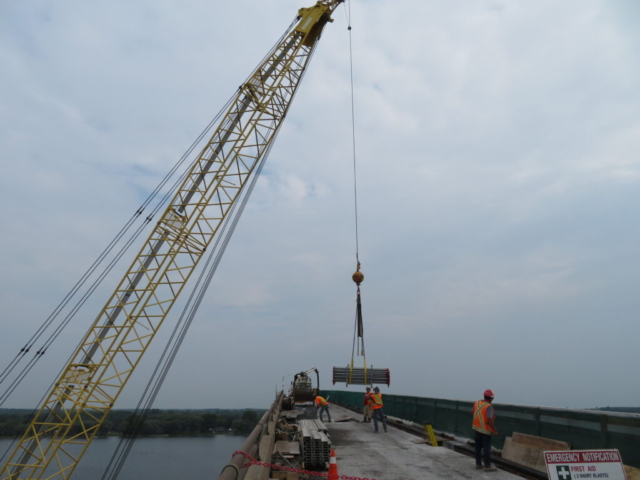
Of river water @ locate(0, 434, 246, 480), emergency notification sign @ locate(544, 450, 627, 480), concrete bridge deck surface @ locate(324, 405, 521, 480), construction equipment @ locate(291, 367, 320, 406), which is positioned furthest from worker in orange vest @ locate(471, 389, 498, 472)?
river water @ locate(0, 434, 246, 480)

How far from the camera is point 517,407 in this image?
410 inches

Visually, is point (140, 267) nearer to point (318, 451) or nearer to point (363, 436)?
point (363, 436)

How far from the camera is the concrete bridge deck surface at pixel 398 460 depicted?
867cm

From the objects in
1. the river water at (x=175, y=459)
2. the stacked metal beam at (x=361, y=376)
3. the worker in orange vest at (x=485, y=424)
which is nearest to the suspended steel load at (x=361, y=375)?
the stacked metal beam at (x=361, y=376)

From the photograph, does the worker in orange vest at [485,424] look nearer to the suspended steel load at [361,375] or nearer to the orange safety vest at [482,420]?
the orange safety vest at [482,420]

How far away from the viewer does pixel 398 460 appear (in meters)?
10.1

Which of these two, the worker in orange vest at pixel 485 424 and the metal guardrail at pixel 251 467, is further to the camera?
the worker in orange vest at pixel 485 424

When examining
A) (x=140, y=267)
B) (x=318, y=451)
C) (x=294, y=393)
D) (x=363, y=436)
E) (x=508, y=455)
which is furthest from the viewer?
(x=294, y=393)

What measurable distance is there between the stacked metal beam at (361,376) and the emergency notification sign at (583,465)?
602 inches

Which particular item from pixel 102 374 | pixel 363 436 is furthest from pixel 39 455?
pixel 363 436

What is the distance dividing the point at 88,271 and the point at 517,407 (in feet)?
75.8

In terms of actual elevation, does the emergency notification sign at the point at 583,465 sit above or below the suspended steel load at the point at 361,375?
below

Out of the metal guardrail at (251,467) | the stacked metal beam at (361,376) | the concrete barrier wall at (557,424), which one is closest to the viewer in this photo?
the metal guardrail at (251,467)

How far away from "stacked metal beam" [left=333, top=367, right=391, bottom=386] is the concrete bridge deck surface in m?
6.08
